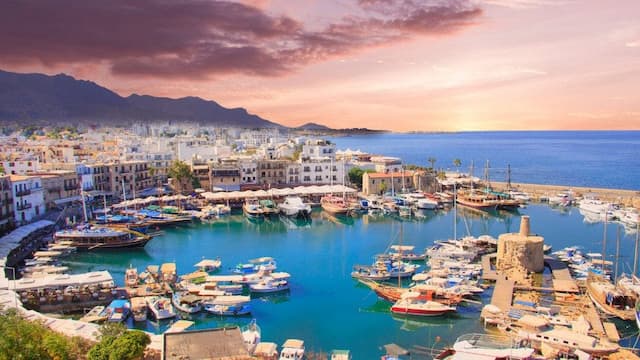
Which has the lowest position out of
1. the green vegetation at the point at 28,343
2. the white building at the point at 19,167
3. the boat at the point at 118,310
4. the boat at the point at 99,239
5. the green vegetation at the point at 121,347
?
the boat at the point at 118,310

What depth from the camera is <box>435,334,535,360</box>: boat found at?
16672 millimetres

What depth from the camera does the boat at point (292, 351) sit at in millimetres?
17219

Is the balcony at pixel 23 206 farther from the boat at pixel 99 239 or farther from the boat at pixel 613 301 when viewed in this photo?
the boat at pixel 613 301

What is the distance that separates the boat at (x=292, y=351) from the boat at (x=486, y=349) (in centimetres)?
489

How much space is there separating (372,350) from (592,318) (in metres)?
9.34

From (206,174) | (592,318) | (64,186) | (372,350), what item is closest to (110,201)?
(64,186)

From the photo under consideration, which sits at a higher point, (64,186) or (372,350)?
(64,186)

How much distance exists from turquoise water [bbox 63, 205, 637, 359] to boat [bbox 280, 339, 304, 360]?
1.21m

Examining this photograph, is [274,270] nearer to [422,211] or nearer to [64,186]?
[422,211]

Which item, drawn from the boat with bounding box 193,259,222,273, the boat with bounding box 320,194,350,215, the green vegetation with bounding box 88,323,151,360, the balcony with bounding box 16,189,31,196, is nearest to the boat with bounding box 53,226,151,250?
the balcony with bounding box 16,189,31,196

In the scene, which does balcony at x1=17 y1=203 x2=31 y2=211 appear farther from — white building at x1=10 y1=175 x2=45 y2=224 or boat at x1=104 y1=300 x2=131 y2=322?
boat at x1=104 y1=300 x2=131 y2=322

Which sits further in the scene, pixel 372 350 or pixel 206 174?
Result: pixel 206 174

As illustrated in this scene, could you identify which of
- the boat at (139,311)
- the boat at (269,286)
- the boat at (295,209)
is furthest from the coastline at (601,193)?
the boat at (139,311)

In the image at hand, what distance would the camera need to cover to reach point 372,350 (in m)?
19.1
